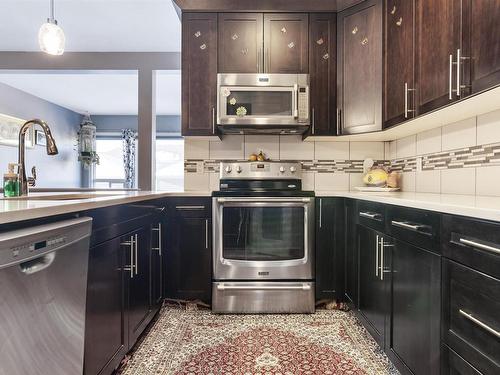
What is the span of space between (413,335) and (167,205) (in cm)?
177

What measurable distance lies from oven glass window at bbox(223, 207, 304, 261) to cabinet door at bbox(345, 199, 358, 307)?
1.04 feet

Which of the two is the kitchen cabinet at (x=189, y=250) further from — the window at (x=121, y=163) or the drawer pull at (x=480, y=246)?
the window at (x=121, y=163)

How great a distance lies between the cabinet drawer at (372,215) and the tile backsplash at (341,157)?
0.54 m

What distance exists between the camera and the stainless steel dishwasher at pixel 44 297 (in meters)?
0.73

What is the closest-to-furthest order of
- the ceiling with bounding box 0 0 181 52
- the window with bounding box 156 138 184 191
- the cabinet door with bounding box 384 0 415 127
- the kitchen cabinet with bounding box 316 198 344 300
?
1. the cabinet door with bounding box 384 0 415 127
2. the kitchen cabinet with bounding box 316 198 344 300
3. the ceiling with bounding box 0 0 181 52
4. the window with bounding box 156 138 184 191

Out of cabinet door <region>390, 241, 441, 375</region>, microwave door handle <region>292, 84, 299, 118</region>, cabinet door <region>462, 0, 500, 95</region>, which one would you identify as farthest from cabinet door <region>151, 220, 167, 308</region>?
cabinet door <region>462, 0, 500, 95</region>

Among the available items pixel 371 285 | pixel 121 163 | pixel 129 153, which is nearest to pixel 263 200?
pixel 371 285

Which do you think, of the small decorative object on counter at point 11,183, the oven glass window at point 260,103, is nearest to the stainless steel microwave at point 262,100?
the oven glass window at point 260,103

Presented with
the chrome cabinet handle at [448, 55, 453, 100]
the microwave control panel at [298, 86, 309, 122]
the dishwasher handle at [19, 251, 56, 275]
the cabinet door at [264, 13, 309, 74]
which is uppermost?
the cabinet door at [264, 13, 309, 74]

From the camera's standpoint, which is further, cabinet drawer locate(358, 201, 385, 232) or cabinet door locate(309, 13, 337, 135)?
cabinet door locate(309, 13, 337, 135)

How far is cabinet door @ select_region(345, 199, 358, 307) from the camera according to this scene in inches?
85.0

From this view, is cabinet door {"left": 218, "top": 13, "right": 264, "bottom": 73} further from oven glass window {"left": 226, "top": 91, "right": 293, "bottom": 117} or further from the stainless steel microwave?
oven glass window {"left": 226, "top": 91, "right": 293, "bottom": 117}

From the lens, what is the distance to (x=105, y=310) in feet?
4.41

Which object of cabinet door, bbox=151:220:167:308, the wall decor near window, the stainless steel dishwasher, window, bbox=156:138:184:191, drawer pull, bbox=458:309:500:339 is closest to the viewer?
the stainless steel dishwasher
